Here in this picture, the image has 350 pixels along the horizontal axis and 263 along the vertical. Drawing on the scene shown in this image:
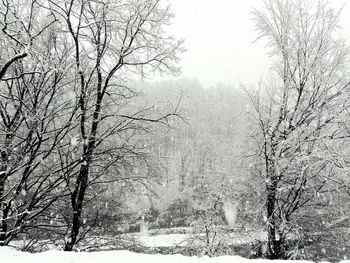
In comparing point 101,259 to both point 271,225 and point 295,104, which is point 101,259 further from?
point 295,104

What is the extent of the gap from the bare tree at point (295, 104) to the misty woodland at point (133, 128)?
0.14 ft

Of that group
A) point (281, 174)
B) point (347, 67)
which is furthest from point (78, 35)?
point (347, 67)

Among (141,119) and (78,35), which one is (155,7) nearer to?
(78,35)

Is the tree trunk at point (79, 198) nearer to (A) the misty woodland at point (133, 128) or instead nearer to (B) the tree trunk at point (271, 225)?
(A) the misty woodland at point (133, 128)

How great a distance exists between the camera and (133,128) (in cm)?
787

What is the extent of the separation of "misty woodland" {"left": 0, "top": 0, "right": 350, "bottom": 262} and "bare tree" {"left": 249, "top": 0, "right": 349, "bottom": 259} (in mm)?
41

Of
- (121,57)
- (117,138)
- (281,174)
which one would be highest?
(121,57)

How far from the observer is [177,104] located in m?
7.85

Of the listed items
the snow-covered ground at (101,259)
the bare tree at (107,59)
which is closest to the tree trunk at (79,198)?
the bare tree at (107,59)

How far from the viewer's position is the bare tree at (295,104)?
8578mm

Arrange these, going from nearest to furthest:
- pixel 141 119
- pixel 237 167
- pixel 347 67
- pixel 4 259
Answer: pixel 4 259 → pixel 141 119 → pixel 347 67 → pixel 237 167

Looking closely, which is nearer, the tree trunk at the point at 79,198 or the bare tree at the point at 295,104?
the tree trunk at the point at 79,198

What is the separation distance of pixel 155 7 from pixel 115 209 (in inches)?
206

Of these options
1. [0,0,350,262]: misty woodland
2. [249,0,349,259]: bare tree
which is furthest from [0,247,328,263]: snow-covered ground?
[249,0,349,259]: bare tree
